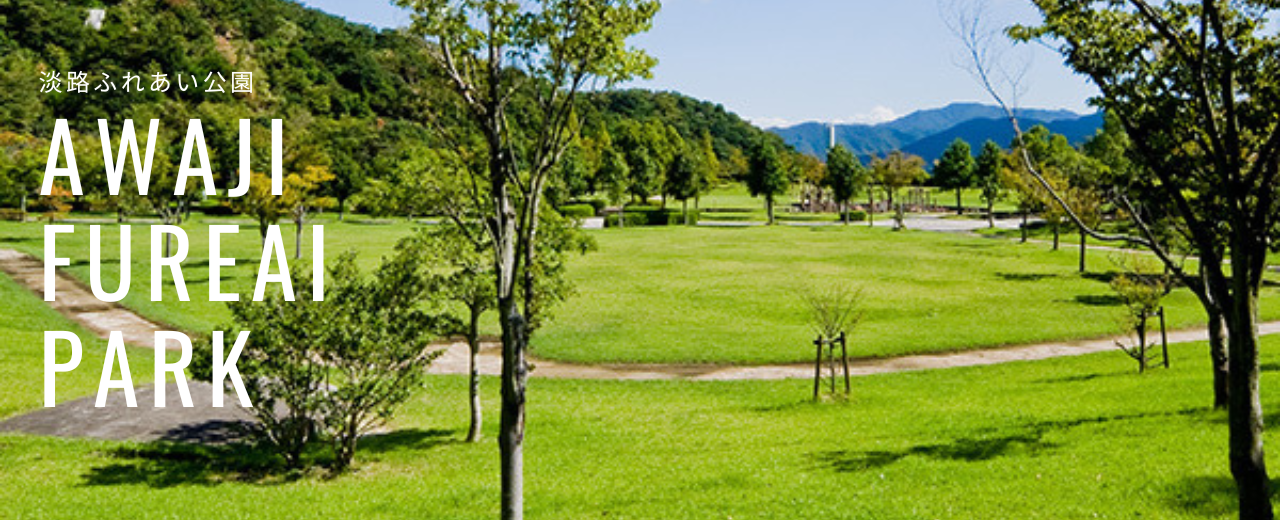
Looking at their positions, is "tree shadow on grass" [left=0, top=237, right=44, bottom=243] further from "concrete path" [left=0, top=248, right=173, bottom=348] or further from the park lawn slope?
the park lawn slope

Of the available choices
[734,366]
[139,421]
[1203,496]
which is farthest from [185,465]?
[1203,496]

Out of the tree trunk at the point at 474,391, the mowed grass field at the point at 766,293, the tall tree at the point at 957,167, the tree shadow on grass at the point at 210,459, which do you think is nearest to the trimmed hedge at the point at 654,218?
the mowed grass field at the point at 766,293

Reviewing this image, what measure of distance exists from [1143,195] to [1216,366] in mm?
9076

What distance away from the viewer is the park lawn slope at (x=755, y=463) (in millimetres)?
14773

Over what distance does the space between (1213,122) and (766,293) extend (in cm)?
3765

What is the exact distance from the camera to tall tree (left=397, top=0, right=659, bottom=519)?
10047 mm

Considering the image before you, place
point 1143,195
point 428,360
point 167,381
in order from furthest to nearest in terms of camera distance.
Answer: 1. point 167,381
2. point 428,360
3. point 1143,195

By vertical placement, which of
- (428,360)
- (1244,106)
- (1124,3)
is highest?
(1124,3)

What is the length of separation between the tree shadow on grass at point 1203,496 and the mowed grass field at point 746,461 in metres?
0.05

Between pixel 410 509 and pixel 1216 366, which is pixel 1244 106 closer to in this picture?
pixel 1216 366

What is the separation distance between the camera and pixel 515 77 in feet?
34.3

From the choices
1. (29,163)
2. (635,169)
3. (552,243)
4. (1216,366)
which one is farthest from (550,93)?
(635,169)

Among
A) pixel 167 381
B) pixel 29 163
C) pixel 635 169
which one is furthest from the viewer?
pixel 635 169

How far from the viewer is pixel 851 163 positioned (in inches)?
3885
